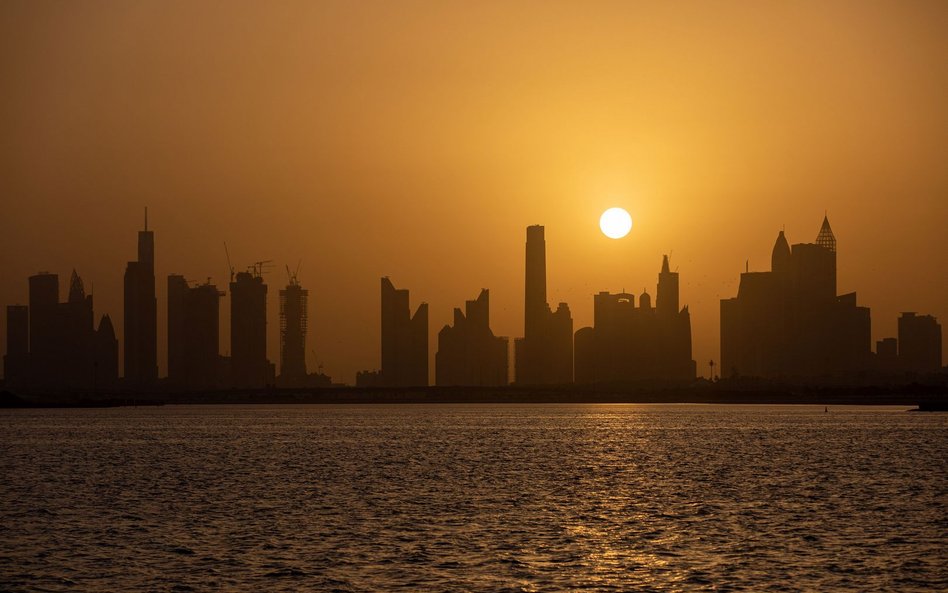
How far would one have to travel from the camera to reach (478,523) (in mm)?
71750

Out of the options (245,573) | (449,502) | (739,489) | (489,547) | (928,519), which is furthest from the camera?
(739,489)

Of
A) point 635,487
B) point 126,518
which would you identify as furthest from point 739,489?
point 126,518

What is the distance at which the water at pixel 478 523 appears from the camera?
52.8 m

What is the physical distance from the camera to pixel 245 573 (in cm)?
5400

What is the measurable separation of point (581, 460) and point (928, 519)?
203ft

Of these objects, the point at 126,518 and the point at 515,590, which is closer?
the point at 515,590

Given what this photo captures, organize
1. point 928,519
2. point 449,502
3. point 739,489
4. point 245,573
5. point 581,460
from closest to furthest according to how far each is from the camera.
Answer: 1. point 245,573
2. point 928,519
3. point 449,502
4. point 739,489
5. point 581,460

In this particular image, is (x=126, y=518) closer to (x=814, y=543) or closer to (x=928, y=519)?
(x=814, y=543)

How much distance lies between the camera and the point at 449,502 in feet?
276

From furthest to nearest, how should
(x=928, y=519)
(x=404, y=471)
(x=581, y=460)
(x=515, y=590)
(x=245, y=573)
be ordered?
(x=581, y=460) → (x=404, y=471) → (x=928, y=519) → (x=245, y=573) → (x=515, y=590)

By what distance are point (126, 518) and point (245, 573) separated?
24.5m

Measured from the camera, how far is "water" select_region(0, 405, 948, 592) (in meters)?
52.8

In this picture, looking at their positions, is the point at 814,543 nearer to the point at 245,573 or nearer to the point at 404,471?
the point at 245,573

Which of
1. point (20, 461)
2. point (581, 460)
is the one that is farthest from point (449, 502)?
point (20, 461)
